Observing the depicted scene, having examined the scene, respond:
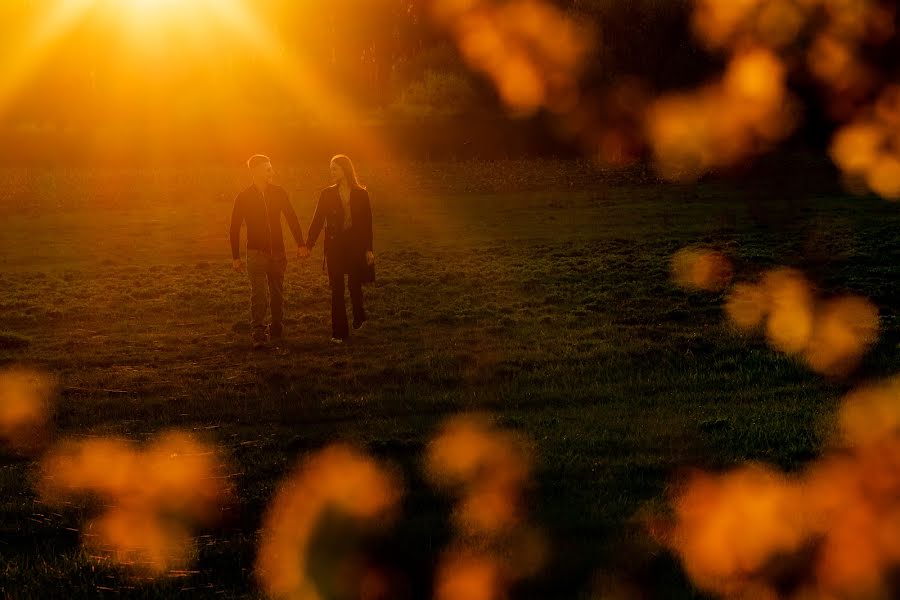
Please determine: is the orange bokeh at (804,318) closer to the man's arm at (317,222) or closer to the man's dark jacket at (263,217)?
the man's arm at (317,222)

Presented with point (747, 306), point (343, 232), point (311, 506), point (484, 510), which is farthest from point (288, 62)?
point (484, 510)

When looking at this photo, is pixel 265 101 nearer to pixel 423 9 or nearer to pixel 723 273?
pixel 423 9

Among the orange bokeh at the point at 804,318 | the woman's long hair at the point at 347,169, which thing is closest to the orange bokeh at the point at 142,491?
the woman's long hair at the point at 347,169

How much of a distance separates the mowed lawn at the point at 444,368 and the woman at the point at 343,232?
0.67m

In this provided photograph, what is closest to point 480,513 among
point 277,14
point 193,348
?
point 193,348

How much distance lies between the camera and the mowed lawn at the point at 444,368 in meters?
5.26

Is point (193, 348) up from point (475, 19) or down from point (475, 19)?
down

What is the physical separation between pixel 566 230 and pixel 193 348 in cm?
1439

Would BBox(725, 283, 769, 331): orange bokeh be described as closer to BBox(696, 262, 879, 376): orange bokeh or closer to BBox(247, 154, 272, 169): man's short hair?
BBox(696, 262, 879, 376): orange bokeh

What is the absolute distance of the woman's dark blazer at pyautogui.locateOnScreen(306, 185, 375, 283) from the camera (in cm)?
1118

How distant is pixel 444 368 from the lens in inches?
395

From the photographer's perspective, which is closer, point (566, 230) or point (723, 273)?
A: point (723, 273)

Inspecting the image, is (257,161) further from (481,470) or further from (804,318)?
(804,318)

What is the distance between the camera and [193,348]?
11.6 m
